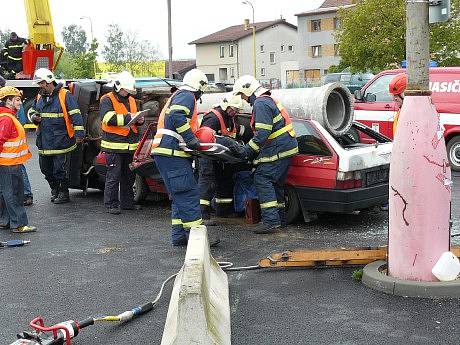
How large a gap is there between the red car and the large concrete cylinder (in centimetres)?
13

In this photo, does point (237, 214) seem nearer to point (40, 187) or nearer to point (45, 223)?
point (45, 223)

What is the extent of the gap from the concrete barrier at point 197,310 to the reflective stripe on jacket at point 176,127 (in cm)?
208

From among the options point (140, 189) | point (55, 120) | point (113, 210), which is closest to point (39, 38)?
point (55, 120)

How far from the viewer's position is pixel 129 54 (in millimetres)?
70250

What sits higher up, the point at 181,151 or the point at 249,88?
the point at 249,88

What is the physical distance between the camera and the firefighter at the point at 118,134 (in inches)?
396

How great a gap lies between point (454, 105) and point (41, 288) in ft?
28.9

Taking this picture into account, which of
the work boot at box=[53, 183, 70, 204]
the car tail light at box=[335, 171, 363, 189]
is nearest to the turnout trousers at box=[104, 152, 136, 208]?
the work boot at box=[53, 183, 70, 204]

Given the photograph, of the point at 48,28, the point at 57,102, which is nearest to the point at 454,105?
the point at 57,102

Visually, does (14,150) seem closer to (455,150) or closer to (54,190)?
(54,190)

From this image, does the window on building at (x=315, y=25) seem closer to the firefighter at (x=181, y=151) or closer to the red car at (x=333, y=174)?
the red car at (x=333, y=174)

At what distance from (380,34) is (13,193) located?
2352cm

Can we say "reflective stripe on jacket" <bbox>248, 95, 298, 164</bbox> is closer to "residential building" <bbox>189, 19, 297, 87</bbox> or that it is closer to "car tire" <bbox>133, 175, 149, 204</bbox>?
"car tire" <bbox>133, 175, 149, 204</bbox>

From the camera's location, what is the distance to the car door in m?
13.7
